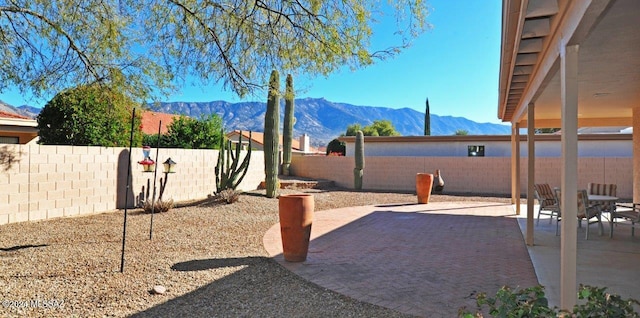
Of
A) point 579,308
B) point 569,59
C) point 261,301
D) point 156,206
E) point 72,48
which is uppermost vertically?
point 72,48

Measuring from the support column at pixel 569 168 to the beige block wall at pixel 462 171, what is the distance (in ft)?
49.3

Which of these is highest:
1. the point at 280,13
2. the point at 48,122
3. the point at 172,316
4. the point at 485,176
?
the point at 280,13

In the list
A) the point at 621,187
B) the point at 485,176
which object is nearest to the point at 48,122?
the point at 485,176

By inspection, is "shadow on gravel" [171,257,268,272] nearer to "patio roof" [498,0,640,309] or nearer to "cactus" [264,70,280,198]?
"patio roof" [498,0,640,309]

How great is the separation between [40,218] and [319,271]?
670 cm

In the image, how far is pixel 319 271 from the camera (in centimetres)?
540

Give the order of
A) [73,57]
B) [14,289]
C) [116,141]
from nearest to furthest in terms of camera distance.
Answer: [14,289]
[73,57]
[116,141]

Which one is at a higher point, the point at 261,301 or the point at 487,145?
the point at 487,145

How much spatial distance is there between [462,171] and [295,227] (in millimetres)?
14817

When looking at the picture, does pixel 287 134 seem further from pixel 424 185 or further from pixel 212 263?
pixel 212 263

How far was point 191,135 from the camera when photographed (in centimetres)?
1700

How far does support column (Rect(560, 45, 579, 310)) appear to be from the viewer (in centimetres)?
339

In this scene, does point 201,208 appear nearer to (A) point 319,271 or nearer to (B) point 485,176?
(A) point 319,271

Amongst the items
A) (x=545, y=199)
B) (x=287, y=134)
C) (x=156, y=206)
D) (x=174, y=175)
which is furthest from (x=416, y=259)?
(x=287, y=134)
